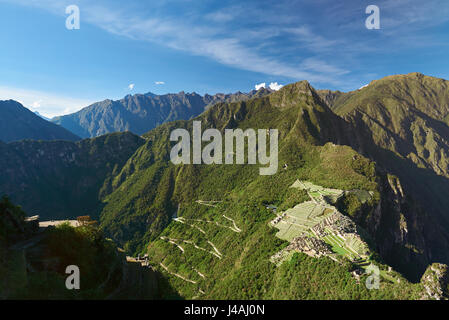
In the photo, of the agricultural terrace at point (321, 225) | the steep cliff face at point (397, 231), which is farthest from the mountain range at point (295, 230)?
the steep cliff face at point (397, 231)

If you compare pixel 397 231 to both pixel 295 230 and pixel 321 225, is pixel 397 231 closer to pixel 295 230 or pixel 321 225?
pixel 321 225

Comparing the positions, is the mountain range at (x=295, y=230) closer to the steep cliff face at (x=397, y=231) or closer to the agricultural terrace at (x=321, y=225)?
the agricultural terrace at (x=321, y=225)

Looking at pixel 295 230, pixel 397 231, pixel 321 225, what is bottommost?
pixel 397 231

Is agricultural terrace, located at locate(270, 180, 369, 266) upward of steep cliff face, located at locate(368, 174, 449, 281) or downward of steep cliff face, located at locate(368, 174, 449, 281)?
upward

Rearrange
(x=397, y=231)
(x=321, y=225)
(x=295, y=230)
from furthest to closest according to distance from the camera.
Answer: (x=397, y=231)
(x=295, y=230)
(x=321, y=225)

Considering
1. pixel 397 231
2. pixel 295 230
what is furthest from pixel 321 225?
pixel 397 231

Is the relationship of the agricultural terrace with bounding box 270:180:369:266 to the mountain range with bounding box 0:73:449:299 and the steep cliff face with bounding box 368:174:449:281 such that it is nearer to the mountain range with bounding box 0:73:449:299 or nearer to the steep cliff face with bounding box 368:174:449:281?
the mountain range with bounding box 0:73:449:299

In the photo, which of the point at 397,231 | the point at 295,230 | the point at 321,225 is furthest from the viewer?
the point at 397,231

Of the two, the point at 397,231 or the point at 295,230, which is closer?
the point at 295,230

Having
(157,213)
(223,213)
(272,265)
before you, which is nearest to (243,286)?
(272,265)

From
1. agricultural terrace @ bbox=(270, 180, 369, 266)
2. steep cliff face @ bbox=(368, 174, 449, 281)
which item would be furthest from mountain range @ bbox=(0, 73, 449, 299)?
steep cliff face @ bbox=(368, 174, 449, 281)
